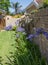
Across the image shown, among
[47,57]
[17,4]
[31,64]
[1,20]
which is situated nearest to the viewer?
[31,64]

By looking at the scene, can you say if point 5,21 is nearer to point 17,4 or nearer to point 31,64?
point 31,64

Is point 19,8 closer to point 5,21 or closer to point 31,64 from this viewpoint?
point 5,21

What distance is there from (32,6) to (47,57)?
28552 mm

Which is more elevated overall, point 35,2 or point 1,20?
point 35,2

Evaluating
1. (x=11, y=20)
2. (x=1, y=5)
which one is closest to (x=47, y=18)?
(x=11, y=20)

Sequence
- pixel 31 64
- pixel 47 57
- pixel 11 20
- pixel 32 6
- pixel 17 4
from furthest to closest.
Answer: pixel 17 4, pixel 32 6, pixel 11 20, pixel 47 57, pixel 31 64

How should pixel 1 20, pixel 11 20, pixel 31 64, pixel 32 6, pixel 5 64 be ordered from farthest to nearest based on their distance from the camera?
pixel 32 6 < pixel 11 20 < pixel 1 20 < pixel 5 64 < pixel 31 64

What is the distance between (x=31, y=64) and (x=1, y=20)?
79.2ft

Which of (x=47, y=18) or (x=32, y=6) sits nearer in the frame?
(x=47, y=18)

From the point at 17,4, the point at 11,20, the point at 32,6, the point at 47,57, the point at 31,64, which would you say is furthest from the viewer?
the point at 17,4

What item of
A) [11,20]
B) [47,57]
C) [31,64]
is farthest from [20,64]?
[11,20]

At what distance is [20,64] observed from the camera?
4.71m

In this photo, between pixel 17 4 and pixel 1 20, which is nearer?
pixel 1 20

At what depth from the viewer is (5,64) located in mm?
5820
